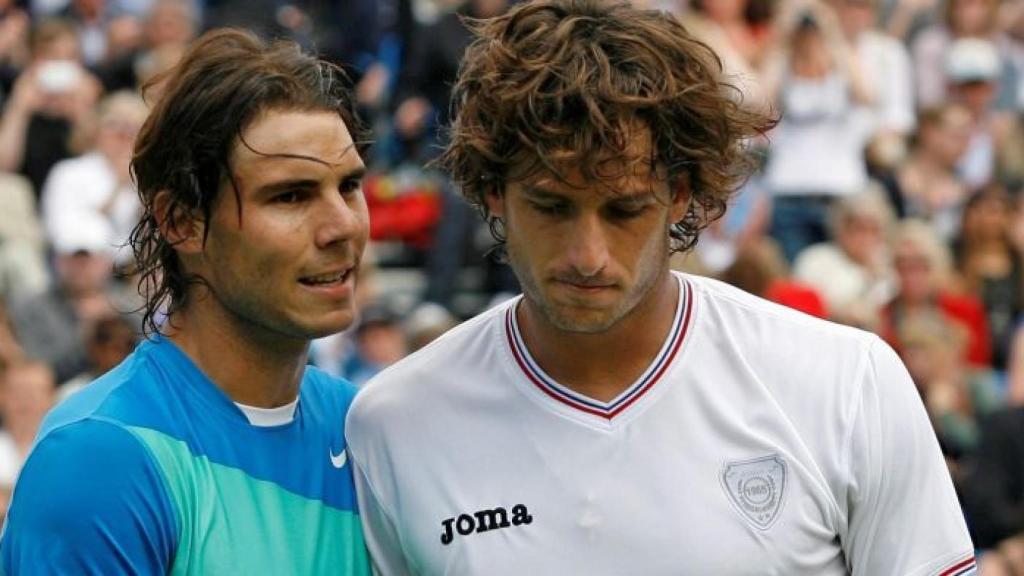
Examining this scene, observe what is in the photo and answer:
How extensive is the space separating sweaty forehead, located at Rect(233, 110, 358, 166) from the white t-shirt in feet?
1.59

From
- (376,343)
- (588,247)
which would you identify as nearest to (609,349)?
(588,247)

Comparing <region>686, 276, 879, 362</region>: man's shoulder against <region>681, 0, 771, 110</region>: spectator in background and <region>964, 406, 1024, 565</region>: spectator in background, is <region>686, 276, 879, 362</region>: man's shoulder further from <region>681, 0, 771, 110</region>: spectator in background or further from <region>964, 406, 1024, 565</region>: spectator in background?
<region>681, 0, 771, 110</region>: spectator in background

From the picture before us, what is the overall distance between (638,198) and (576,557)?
2.21ft

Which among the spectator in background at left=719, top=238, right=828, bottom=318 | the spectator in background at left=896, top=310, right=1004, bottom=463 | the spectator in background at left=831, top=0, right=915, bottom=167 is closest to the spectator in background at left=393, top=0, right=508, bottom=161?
the spectator in background at left=831, top=0, right=915, bottom=167

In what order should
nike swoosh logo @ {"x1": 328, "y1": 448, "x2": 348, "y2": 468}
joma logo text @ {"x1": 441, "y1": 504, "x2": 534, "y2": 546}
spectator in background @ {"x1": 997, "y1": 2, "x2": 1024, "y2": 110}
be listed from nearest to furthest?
1. joma logo text @ {"x1": 441, "y1": 504, "x2": 534, "y2": 546}
2. nike swoosh logo @ {"x1": 328, "y1": 448, "x2": 348, "y2": 468}
3. spectator in background @ {"x1": 997, "y1": 2, "x2": 1024, "y2": 110}

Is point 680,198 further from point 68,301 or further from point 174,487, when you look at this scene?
point 68,301

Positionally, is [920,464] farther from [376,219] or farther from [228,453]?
[376,219]

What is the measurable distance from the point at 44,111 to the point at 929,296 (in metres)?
4.73

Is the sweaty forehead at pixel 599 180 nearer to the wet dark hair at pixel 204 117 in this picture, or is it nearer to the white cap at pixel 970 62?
the wet dark hair at pixel 204 117

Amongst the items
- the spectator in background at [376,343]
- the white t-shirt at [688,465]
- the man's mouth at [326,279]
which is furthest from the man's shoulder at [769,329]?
the spectator in background at [376,343]

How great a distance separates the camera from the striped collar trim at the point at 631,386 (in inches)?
156

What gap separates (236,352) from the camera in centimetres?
410

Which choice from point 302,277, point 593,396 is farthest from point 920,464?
point 302,277

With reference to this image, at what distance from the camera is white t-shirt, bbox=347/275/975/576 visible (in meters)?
3.83
